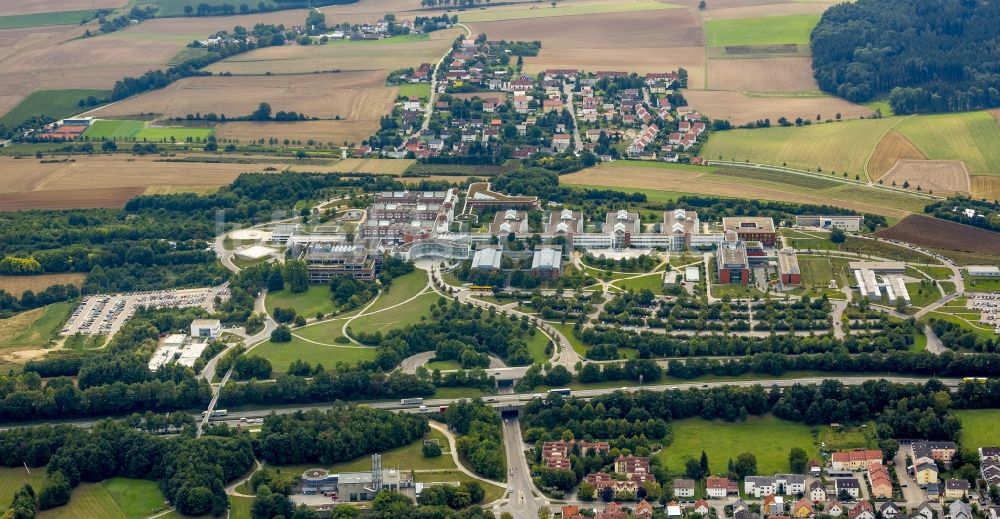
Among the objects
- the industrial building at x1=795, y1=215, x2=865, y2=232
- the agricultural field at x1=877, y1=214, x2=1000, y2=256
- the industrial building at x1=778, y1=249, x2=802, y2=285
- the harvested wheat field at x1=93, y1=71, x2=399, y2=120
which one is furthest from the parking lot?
the agricultural field at x1=877, y1=214, x2=1000, y2=256

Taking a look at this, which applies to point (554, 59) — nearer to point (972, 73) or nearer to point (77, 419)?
point (972, 73)

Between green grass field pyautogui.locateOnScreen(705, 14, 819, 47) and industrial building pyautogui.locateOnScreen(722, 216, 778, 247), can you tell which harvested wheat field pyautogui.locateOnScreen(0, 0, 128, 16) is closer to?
green grass field pyautogui.locateOnScreen(705, 14, 819, 47)

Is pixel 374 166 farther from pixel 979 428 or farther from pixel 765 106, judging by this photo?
pixel 979 428

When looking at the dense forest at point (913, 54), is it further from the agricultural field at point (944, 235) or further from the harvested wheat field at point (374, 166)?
the harvested wheat field at point (374, 166)

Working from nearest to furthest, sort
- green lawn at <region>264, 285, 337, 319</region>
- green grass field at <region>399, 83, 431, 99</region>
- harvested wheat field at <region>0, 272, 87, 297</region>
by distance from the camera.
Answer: green lawn at <region>264, 285, 337, 319</region>
harvested wheat field at <region>0, 272, 87, 297</region>
green grass field at <region>399, 83, 431, 99</region>

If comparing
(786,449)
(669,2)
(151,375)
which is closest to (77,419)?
(151,375)

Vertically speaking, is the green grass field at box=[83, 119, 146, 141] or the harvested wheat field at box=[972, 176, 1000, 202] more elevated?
the green grass field at box=[83, 119, 146, 141]
